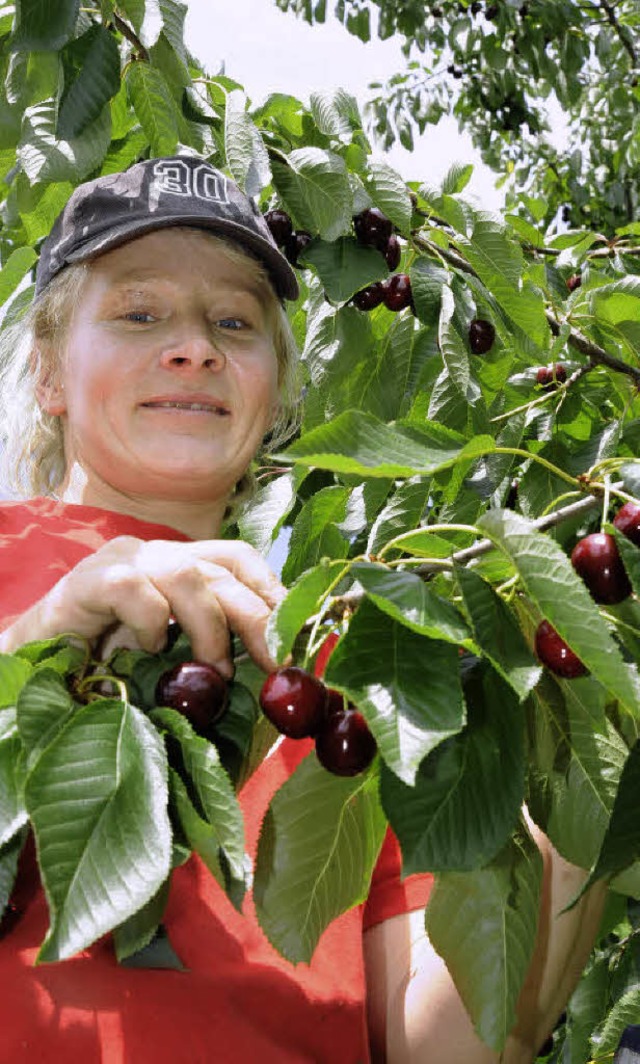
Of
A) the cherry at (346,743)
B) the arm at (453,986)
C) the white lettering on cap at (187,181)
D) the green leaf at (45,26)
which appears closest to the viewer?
the cherry at (346,743)

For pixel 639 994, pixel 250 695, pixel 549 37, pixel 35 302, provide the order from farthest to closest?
pixel 549 37 < pixel 639 994 < pixel 35 302 < pixel 250 695

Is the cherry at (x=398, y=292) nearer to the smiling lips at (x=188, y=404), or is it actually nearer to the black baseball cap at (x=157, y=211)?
the black baseball cap at (x=157, y=211)

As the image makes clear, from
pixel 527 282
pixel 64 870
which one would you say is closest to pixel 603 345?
pixel 527 282

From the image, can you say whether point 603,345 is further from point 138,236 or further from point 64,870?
point 64,870

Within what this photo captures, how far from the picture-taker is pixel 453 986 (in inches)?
56.2

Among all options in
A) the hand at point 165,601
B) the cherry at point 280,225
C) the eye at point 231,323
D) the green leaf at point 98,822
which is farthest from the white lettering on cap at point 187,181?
the green leaf at point 98,822

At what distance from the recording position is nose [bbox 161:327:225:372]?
1668 millimetres

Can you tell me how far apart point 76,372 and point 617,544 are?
1042 mm

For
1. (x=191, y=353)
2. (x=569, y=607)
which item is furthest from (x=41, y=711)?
(x=191, y=353)

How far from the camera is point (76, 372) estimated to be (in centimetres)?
176

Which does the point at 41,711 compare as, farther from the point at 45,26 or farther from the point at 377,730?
the point at 45,26

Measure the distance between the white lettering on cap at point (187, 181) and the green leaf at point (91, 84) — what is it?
19 centimetres

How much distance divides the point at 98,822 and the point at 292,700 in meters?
0.19

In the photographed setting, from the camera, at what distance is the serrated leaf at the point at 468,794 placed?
2.99 feet
